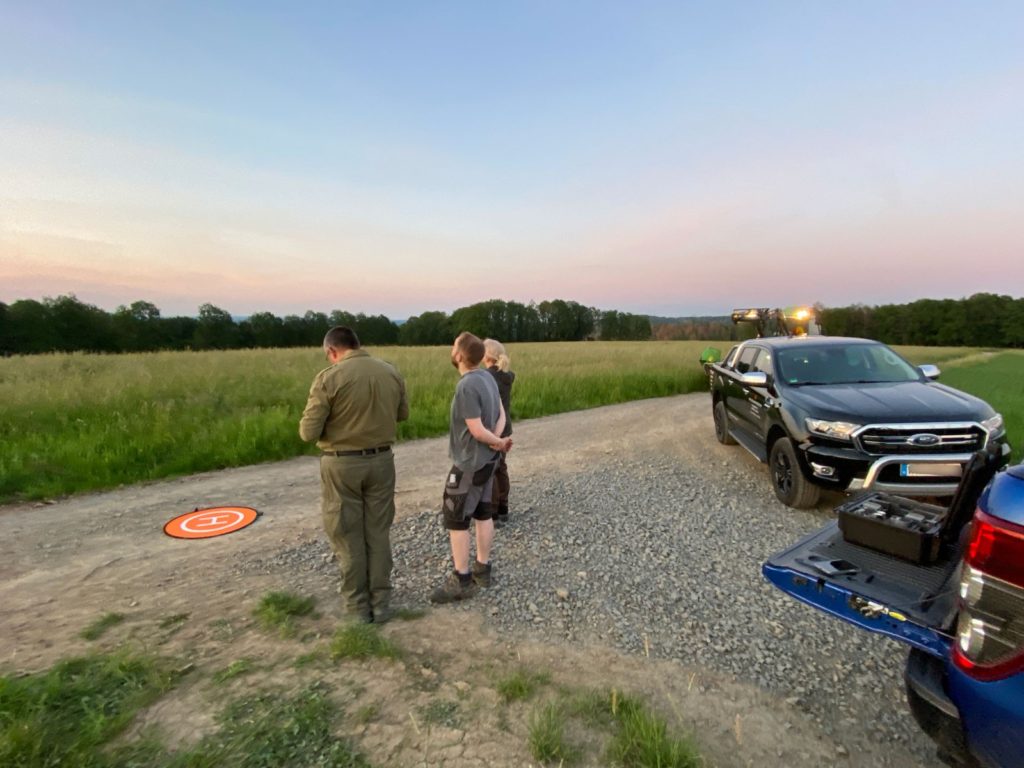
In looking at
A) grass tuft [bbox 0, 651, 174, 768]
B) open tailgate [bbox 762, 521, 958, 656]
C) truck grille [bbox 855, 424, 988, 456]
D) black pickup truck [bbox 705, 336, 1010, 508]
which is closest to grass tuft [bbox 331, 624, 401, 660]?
grass tuft [bbox 0, 651, 174, 768]

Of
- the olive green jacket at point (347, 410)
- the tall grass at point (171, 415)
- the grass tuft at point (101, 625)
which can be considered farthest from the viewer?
the tall grass at point (171, 415)

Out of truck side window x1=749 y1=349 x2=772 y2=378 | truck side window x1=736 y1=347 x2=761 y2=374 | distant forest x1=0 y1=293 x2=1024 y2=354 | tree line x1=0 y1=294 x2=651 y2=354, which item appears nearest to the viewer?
truck side window x1=749 y1=349 x2=772 y2=378

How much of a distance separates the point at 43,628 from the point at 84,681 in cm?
96

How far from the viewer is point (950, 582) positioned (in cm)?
225

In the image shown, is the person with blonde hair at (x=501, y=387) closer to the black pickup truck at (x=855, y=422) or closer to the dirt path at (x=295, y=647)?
the dirt path at (x=295, y=647)

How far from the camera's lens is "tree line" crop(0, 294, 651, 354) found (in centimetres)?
5091

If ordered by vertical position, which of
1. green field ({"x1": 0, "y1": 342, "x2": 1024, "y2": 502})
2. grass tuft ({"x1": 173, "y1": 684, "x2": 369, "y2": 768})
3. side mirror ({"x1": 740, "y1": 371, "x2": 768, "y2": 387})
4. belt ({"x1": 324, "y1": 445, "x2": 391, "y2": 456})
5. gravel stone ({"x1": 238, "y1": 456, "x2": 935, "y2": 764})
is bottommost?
gravel stone ({"x1": 238, "y1": 456, "x2": 935, "y2": 764})

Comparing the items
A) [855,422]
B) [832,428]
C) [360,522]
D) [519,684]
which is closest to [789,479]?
[832,428]

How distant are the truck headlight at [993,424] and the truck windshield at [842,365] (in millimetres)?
1120

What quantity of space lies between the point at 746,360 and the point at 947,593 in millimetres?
5801

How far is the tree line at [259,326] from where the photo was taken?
5091cm

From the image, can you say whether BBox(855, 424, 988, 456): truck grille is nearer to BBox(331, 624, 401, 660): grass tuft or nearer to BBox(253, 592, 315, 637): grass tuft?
BBox(331, 624, 401, 660): grass tuft

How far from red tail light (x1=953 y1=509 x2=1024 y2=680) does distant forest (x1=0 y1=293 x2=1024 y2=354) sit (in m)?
66.7

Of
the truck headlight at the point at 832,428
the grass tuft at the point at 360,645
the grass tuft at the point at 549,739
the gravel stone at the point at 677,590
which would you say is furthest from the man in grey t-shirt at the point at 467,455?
the truck headlight at the point at 832,428
